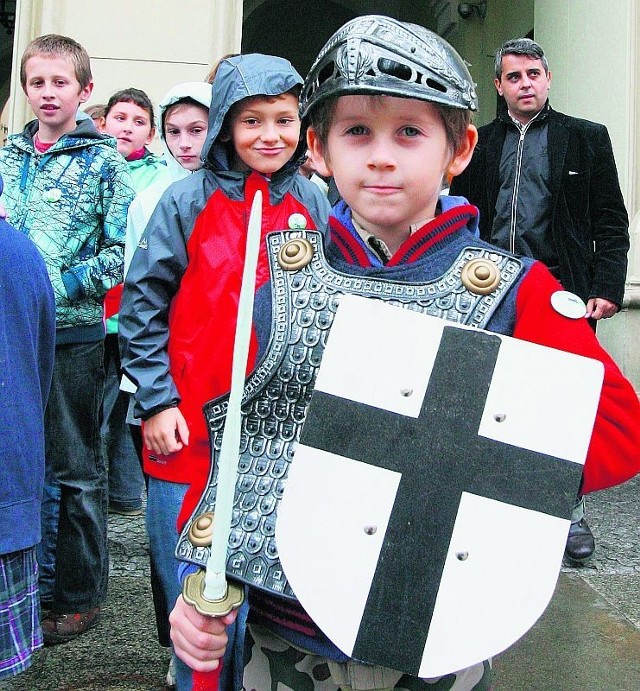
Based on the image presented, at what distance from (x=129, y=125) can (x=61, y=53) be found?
1.39 meters

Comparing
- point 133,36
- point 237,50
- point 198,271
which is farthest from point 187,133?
point 237,50

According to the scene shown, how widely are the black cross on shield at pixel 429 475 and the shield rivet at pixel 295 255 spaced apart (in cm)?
25

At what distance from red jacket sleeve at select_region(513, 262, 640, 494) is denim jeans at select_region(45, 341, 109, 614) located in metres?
2.13

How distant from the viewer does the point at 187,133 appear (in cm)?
320

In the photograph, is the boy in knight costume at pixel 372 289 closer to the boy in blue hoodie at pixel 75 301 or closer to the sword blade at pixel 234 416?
the sword blade at pixel 234 416

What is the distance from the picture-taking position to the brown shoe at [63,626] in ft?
10.4

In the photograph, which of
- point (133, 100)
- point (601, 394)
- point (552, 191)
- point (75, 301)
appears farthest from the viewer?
point (133, 100)

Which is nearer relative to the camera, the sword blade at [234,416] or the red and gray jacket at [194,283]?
the sword blade at [234,416]

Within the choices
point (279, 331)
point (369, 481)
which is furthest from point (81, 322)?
point (369, 481)

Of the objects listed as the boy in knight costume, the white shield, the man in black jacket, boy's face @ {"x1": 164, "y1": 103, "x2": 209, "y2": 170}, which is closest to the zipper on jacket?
the man in black jacket

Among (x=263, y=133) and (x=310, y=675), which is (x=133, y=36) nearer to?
(x=263, y=133)

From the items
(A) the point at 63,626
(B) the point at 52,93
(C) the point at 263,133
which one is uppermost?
(B) the point at 52,93

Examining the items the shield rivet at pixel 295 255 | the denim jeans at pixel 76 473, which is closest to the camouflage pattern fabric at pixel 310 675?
the shield rivet at pixel 295 255

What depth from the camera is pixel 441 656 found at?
120 cm
